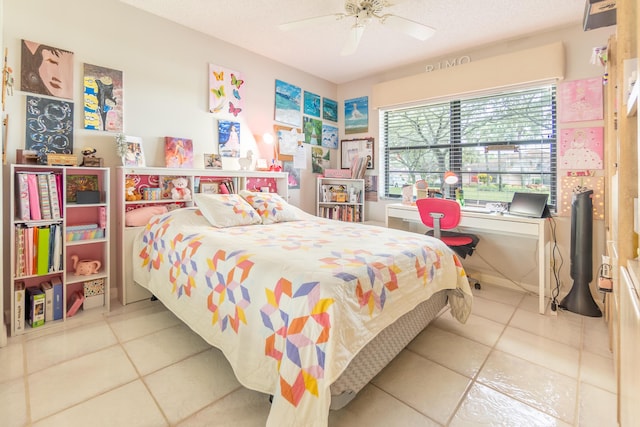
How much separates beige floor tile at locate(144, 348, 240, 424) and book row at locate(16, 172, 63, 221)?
139 centimetres

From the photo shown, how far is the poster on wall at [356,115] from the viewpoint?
4268 mm

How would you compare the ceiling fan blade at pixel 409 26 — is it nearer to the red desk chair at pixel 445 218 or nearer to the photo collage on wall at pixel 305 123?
the red desk chair at pixel 445 218

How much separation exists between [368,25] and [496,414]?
118 inches

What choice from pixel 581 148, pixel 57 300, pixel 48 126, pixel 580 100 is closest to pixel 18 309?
pixel 57 300

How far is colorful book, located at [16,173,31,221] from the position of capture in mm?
2053

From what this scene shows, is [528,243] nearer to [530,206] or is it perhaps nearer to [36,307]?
[530,206]

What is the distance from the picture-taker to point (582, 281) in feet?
8.26

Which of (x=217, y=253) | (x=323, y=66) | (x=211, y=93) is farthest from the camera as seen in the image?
(x=323, y=66)

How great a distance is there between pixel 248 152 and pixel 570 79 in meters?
3.10

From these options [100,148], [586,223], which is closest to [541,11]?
[586,223]

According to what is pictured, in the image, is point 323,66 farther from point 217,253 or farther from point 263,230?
point 217,253

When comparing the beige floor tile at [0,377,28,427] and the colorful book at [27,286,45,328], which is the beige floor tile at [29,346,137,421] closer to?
the beige floor tile at [0,377,28,427]

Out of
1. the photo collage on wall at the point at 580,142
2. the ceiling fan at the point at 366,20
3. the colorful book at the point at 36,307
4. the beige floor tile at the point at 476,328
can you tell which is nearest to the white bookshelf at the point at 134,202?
the colorful book at the point at 36,307

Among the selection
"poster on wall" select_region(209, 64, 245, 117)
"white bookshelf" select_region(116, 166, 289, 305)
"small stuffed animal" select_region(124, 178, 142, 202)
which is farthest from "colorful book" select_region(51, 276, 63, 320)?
"poster on wall" select_region(209, 64, 245, 117)
